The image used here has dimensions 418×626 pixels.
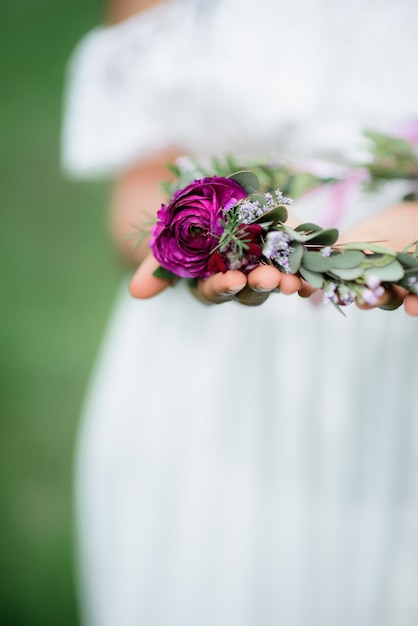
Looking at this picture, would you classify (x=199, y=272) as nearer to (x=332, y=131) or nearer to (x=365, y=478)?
(x=332, y=131)

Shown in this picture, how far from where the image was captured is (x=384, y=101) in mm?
845

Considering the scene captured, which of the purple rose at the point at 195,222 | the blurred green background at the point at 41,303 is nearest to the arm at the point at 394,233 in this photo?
the purple rose at the point at 195,222

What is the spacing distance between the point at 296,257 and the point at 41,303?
2093mm

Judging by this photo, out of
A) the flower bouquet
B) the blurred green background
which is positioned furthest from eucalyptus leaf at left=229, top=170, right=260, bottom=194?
the blurred green background

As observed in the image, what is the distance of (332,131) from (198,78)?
211 millimetres

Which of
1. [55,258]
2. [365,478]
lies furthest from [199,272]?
[55,258]

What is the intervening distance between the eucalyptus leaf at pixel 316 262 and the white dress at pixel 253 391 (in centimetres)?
40

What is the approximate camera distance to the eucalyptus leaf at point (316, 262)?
458 mm

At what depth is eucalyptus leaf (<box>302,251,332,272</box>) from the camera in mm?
458

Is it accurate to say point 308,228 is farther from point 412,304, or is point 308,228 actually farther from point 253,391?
point 253,391

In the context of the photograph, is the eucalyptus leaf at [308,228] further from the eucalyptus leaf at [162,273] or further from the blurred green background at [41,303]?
the blurred green background at [41,303]

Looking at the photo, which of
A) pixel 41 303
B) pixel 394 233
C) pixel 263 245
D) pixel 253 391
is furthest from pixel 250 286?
pixel 41 303

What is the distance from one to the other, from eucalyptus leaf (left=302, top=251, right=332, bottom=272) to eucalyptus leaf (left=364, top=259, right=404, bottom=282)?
0.10 feet

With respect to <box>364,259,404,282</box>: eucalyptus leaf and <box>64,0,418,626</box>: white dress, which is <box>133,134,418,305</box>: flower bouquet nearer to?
<box>364,259,404,282</box>: eucalyptus leaf
